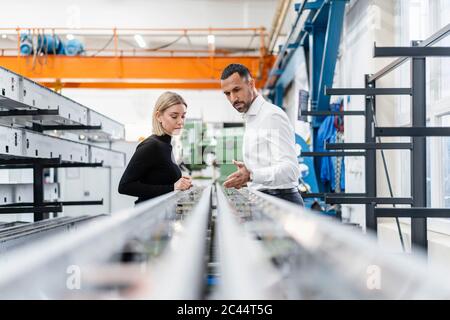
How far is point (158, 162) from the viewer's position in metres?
2.21

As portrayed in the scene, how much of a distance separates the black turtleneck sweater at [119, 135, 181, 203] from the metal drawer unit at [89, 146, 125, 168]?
1.99m

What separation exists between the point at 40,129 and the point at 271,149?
97.4 inches

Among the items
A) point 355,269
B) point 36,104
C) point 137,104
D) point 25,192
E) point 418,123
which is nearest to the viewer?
point 355,269

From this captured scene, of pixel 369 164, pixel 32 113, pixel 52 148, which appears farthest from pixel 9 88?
pixel 369 164

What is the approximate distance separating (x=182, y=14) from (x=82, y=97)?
3345mm

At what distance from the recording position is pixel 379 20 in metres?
3.36

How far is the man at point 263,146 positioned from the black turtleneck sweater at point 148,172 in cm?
32

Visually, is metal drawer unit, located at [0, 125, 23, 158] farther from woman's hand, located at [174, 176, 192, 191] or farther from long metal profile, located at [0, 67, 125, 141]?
woman's hand, located at [174, 176, 192, 191]

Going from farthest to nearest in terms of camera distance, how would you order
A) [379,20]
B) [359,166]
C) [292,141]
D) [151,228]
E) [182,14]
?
1. [182,14]
2. [359,166]
3. [379,20]
4. [292,141]
5. [151,228]

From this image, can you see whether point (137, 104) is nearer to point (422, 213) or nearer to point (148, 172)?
point (148, 172)

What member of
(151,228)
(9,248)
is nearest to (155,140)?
(9,248)

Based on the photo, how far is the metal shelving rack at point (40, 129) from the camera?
2.60 meters

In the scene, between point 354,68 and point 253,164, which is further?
point 354,68
